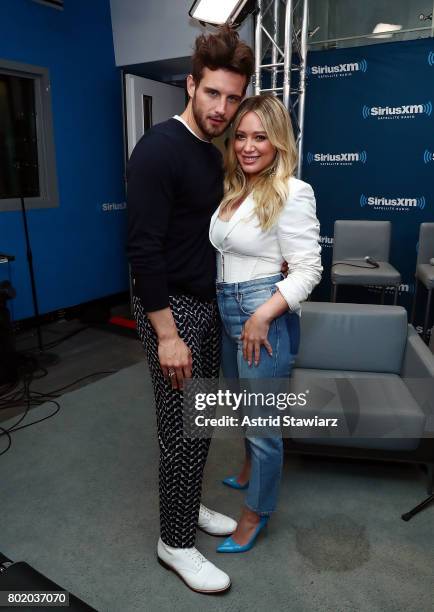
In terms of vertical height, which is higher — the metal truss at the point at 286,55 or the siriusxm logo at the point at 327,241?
the metal truss at the point at 286,55

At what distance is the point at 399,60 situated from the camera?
415cm

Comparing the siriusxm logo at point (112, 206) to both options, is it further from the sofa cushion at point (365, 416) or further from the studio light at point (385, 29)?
the sofa cushion at point (365, 416)

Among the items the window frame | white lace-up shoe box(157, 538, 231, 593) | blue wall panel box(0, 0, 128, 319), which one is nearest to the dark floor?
blue wall panel box(0, 0, 128, 319)

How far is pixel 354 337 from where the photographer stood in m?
2.32

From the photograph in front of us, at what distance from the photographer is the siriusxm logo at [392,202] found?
14.2ft

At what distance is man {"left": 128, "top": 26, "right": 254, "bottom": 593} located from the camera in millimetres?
1219

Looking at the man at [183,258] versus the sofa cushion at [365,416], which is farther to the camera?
the sofa cushion at [365,416]

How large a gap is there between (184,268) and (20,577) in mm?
797

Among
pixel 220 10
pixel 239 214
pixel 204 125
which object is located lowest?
pixel 239 214

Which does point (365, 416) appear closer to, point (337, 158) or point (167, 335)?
point (167, 335)

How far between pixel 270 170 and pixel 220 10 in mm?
2998

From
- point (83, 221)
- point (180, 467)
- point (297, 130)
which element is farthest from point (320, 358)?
point (83, 221)

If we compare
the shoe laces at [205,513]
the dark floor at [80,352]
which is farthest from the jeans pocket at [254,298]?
the dark floor at [80,352]

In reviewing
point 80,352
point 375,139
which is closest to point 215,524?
point 80,352
